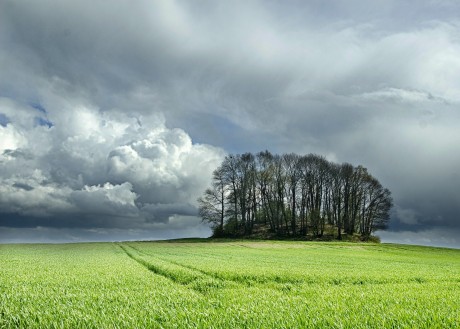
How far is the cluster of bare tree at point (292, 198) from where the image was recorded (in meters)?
99.1

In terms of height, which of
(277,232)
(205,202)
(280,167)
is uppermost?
(280,167)

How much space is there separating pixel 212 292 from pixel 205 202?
291ft

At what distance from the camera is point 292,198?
328 feet

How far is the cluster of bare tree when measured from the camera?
99.1 meters

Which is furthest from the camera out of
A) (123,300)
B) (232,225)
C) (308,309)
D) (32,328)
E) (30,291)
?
(232,225)

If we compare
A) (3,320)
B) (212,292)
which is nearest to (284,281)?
(212,292)

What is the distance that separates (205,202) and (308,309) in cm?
9213

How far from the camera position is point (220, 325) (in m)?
6.25

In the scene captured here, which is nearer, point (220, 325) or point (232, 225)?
point (220, 325)

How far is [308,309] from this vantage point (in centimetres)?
765

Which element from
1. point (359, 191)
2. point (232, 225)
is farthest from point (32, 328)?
point (359, 191)

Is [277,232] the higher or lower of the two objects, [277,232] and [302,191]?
the lower

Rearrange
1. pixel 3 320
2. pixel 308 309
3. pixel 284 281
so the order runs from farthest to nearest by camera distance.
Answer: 1. pixel 284 281
2. pixel 308 309
3. pixel 3 320

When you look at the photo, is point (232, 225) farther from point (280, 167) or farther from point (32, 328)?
point (32, 328)
